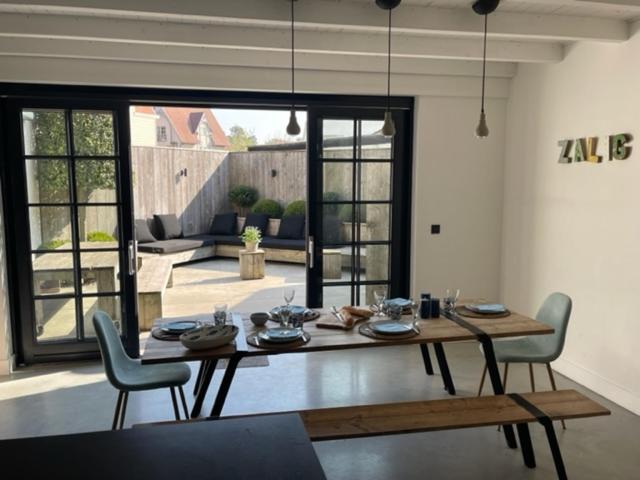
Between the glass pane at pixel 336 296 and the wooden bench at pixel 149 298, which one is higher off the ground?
the glass pane at pixel 336 296

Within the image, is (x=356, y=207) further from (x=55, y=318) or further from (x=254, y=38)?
(x=55, y=318)

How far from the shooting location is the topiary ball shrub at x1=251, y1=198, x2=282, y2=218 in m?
10.1

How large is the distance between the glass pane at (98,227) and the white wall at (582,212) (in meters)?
3.50

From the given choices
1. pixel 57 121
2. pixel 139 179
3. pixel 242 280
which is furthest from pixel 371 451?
pixel 139 179

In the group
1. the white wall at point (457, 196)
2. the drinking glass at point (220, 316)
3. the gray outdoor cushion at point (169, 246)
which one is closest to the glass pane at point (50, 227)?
the drinking glass at point (220, 316)

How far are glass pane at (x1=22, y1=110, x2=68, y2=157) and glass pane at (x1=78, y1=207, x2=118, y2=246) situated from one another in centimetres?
52

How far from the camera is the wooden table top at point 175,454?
118cm

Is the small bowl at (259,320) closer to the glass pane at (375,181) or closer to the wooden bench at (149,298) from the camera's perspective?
the glass pane at (375,181)

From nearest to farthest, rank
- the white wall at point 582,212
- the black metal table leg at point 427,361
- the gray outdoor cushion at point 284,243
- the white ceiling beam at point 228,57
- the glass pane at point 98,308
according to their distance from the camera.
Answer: the white wall at point 582,212 → the white ceiling beam at point 228,57 → the black metal table leg at point 427,361 → the glass pane at point 98,308 → the gray outdoor cushion at point 284,243

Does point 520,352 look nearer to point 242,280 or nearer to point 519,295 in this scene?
point 519,295

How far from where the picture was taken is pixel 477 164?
4703 mm

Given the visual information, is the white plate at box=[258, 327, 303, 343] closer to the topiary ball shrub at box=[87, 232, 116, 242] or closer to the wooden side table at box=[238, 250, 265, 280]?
the topiary ball shrub at box=[87, 232, 116, 242]

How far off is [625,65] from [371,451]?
296cm

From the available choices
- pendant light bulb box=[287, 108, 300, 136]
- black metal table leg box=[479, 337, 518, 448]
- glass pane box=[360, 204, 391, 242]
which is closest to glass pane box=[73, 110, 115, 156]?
pendant light bulb box=[287, 108, 300, 136]
